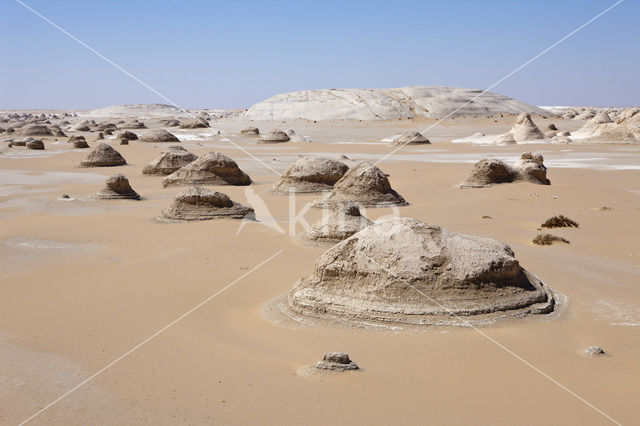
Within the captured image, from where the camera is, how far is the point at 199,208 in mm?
13188

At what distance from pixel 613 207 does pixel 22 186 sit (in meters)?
18.5

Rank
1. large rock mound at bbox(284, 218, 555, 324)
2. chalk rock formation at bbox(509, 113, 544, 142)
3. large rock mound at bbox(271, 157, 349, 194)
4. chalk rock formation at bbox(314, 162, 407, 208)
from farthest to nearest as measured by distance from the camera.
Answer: chalk rock formation at bbox(509, 113, 544, 142) < large rock mound at bbox(271, 157, 349, 194) < chalk rock formation at bbox(314, 162, 407, 208) < large rock mound at bbox(284, 218, 555, 324)

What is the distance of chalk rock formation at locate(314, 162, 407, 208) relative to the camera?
48.1ft

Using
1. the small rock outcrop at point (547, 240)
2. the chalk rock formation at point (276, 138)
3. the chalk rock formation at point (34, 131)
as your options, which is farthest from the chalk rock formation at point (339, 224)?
the chalk rock formation at point (34, 131)

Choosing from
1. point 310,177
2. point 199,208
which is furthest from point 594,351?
point 310,177

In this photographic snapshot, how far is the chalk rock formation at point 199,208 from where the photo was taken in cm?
1308

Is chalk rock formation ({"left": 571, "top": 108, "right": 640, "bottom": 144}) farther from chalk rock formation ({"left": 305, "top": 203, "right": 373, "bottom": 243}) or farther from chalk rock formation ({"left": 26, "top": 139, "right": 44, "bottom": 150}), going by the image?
chalk rock formation ({"left": 26, "top": 139, "right": 44, "bottom": 150})

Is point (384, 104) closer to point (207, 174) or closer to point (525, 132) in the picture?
point (525, 132)

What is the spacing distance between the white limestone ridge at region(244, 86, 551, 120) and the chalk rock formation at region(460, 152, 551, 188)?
4487 centimetres

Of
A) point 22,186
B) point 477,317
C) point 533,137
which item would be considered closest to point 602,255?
point 477,317

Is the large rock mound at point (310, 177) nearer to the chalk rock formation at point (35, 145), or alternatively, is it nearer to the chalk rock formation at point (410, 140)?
the chalk rock formation at point (410, 140)

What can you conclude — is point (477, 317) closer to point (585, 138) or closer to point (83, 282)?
point (83, 282)

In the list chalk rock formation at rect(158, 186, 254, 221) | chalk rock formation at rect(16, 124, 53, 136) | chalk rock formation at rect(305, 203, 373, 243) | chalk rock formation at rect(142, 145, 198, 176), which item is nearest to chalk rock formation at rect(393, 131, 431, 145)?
chalk rock formation at rect(142, 145, 198, 176)

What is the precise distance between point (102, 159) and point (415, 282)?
22954 millimetres
